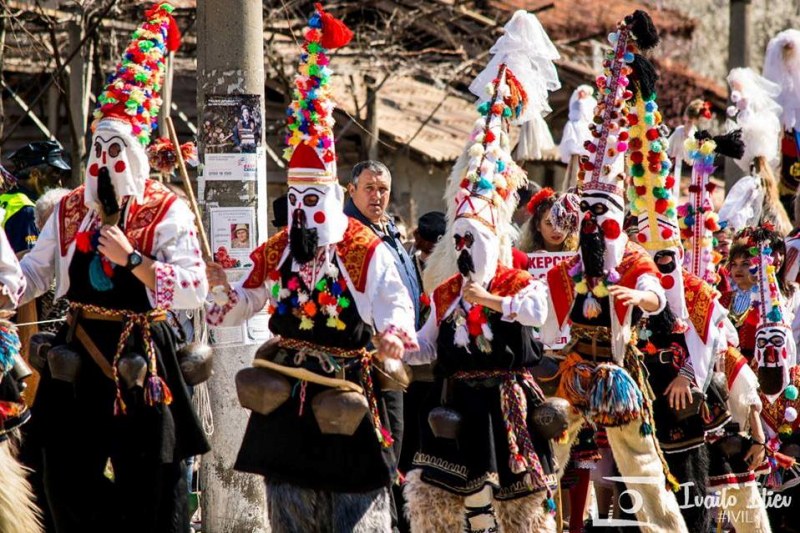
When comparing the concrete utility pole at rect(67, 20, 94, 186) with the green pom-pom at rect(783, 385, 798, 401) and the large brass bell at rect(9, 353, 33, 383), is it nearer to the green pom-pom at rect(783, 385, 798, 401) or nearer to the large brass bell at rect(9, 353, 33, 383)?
the large brass bell at rect(9, 353, 33, 383)

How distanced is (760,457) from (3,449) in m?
4.31

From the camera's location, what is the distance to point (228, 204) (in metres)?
7.55

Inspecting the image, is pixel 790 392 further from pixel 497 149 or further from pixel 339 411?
pixel 339 411

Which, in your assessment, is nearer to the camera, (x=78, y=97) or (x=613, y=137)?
(x=613, y=137)

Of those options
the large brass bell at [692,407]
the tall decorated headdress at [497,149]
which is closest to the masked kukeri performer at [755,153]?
the large brass bell at [692,407]

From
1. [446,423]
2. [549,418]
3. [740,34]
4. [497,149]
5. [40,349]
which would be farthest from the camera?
[740,34]

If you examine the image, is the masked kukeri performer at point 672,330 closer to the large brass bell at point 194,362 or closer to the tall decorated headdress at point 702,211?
the tall decorated headdress at point 702,211

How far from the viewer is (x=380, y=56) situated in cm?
1452

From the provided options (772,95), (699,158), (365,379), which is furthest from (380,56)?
(365,379)

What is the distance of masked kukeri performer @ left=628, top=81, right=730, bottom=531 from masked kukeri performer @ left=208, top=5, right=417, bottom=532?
1.83m

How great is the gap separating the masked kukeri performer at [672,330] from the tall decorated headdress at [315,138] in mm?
1890

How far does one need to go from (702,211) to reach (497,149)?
78.4 inches

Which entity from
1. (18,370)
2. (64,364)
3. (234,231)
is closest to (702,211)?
(234,231)

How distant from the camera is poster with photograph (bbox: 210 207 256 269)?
24.7 feet
